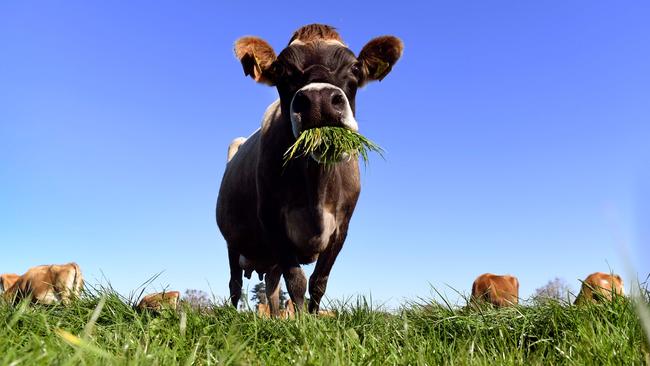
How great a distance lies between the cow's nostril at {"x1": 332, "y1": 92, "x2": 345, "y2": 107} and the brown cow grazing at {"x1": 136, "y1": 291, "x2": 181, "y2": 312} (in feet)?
8.30

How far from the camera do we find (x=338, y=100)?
21.4 ft

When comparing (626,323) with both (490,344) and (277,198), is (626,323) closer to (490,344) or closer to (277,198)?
(490,344)

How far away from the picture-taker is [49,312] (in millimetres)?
4504

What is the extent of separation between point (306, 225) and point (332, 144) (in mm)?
1324

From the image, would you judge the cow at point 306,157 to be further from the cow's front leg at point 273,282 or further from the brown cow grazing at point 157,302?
the cow's front leg at point 273,282

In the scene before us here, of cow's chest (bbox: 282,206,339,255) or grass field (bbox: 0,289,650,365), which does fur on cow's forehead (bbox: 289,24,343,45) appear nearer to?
cow's chest (bbox: 282,206,339,255)

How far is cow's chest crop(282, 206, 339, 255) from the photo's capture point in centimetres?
743

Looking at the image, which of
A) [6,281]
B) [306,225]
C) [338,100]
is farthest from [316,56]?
[6,281]

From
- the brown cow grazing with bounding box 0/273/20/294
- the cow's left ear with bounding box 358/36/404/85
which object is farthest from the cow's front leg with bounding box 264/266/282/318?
the brown cow grazing with bounding box 0/273/20/294

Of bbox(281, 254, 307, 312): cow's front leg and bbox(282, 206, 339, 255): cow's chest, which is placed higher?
bbox(282, 206, 339, 255): cow's chest

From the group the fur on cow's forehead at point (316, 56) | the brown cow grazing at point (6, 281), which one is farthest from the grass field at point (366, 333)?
the brown cow grazing at point (6, 281)

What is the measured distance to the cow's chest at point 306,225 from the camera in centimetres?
743

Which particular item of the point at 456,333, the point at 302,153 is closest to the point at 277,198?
the point at 302,153

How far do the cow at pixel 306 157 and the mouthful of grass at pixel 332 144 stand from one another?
10 cm
